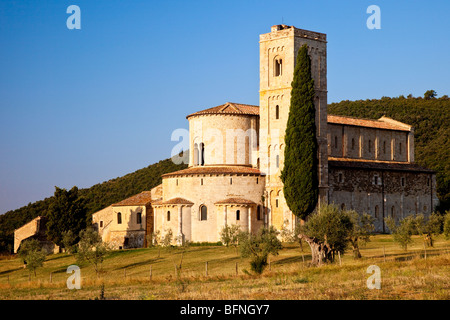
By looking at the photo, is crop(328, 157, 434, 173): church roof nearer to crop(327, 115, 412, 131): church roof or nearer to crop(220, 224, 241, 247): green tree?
crop(327, 115, 412, 131): church roof

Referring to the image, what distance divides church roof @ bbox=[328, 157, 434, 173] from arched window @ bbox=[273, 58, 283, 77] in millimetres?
8172

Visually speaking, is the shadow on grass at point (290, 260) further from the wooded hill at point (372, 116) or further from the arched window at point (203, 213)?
the wooded hill at point (372, 116)

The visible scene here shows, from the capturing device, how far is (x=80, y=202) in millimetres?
62812

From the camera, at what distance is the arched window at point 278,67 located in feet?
181

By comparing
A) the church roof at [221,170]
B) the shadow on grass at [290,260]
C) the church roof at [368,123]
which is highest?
the church roof at [368,123]

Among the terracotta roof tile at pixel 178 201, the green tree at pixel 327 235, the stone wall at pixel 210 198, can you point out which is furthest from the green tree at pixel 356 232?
the terracotta roof tile at pixel 178 201

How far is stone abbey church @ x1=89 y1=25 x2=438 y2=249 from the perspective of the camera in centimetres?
5381

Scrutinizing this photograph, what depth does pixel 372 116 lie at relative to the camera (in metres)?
101

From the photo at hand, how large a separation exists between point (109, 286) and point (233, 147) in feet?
85.9

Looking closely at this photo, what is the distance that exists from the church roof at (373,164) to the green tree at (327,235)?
705 inches

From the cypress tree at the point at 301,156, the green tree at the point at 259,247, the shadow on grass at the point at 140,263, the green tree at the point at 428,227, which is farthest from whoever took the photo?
the cypress tree at the point at 301,156

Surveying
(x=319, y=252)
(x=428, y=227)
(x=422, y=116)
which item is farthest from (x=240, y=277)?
(x=422, y=116)
